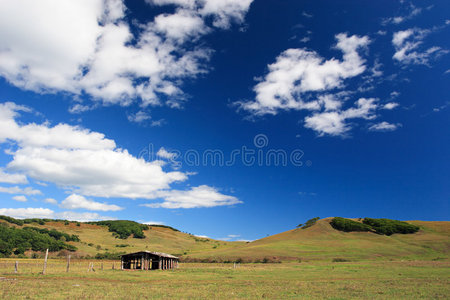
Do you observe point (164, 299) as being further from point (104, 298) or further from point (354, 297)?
point (354, 297)

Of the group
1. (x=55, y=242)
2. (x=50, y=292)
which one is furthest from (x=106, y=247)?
(x=50, y=292)

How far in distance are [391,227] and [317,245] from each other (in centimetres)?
4169

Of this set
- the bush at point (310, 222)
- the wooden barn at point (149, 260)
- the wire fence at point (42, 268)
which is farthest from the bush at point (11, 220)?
the bush at point (310, 222)

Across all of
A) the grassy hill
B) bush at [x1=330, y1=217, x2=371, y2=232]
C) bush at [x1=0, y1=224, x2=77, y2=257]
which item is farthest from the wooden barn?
bush at [x1=330, y1=217, x2=371, y2=232]

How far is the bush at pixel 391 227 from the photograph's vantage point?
12988cm

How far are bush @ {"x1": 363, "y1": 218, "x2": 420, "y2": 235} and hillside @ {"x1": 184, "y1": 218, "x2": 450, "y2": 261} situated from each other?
8.58ft

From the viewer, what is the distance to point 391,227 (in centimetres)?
13125

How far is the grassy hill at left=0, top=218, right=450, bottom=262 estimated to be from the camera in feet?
318

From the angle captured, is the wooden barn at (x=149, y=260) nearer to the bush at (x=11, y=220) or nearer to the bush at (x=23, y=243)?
the bush at (x=23, y=243)

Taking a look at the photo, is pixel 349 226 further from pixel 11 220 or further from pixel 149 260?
pixel 11 220

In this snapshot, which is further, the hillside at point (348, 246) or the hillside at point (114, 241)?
the hillside at point (114, 241)

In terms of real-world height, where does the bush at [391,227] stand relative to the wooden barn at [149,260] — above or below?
above

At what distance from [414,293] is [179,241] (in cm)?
16362

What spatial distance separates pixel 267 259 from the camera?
9269cm
